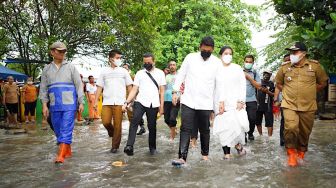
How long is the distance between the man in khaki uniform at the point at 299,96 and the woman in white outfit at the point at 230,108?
2.77 feet

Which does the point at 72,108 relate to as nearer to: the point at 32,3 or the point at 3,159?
the point at 3,159

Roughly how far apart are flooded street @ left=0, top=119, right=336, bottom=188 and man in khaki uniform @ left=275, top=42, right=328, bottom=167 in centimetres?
40

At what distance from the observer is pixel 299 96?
6.69 metres

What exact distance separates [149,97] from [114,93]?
68cm

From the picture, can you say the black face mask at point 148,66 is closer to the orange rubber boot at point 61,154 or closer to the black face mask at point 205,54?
the black face mask at point 205,54

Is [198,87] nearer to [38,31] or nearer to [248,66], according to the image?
[248,66]

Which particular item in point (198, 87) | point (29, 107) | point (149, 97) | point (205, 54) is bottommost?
point (29, 107)

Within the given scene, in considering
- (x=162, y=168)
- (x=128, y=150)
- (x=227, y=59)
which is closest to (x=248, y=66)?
(x=227, y=59)

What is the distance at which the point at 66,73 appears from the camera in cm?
720

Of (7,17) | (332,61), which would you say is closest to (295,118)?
(332,61)

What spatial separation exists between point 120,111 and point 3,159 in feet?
7.27

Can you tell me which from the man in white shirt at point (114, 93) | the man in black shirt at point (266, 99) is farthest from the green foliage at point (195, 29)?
the man in white shirt at point (114, 93)

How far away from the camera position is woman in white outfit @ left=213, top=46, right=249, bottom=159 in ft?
24.0

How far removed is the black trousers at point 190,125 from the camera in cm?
667
